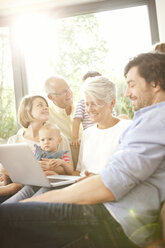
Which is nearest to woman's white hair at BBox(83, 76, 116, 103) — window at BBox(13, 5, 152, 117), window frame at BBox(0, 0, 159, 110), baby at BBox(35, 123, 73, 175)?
baby at BBox(35, 123, 73, 175)

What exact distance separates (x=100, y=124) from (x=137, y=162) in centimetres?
79

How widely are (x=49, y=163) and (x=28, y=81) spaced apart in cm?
190

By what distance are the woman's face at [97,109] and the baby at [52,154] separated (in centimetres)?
30

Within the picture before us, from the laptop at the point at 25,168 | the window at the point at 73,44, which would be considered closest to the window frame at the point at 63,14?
the window at the point at 73,44

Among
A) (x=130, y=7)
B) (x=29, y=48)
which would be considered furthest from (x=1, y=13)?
(x=130, y=7)

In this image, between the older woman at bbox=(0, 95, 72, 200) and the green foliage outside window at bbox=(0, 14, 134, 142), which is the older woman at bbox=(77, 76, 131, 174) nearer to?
the older woman at bbox=(0, 95, 72, 200)

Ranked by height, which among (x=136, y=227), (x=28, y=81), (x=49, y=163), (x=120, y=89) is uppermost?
(x=28, y=81)

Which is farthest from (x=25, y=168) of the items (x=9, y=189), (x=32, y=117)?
(x=32, y=117)

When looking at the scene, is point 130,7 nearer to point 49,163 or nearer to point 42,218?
point 49,163

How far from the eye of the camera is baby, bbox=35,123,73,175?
173cm

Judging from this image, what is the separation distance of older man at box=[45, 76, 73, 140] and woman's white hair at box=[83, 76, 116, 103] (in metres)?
0.88

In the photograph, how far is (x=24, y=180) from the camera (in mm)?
1589

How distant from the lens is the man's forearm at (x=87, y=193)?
1.06 meters

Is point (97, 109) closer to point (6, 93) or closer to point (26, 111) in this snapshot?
point (26, 111)
